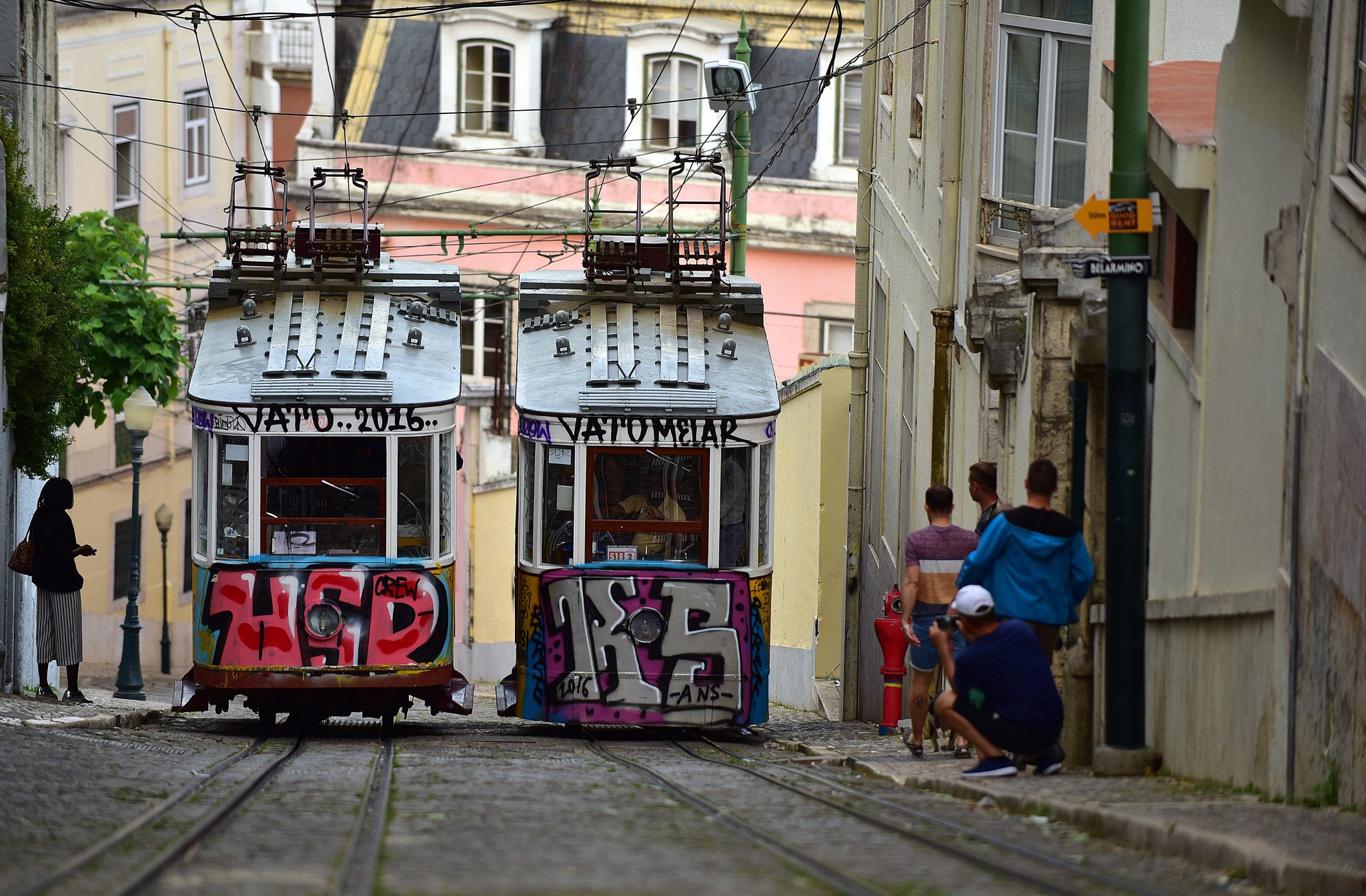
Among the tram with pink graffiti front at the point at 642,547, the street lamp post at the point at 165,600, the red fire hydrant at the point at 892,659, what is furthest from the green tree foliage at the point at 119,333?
the red fire hydrant at the point at 892,659

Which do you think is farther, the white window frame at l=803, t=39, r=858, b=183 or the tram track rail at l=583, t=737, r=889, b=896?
the white window frame at l=803, t=39, r=858, b=183

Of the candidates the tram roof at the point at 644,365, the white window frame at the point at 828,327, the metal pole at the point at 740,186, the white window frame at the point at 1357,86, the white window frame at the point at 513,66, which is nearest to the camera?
the white window frame at the point at 1357,86

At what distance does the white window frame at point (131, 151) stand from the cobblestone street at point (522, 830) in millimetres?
26177

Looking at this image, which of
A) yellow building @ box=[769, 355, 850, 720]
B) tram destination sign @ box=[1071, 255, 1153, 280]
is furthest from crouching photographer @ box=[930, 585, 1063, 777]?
yellow building @ box=[769, 355, 850, 720]

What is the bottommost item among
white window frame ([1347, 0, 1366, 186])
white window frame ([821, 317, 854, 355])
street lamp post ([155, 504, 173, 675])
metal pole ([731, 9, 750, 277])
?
street lamp post ([155, 504, 173, 675])

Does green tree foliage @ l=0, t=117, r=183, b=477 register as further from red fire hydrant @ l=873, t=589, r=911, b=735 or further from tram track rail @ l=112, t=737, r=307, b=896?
red fire hydrant @ l=873, t=589, r=911, b=735

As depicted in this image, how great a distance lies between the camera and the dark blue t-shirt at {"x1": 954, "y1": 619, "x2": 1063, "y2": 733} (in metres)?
9.33

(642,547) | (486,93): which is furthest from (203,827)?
(486,93)

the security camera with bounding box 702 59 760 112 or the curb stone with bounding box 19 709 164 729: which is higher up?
the security camera with bounding box 702 59 760 112

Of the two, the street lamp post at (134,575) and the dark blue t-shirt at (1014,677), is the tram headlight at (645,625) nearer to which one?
the dark blue t-shirt at (1014,677)

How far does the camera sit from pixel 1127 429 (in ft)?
31.0

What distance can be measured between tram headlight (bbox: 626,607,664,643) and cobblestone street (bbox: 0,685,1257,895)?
67.5 inches

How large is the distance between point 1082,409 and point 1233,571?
2.27 m

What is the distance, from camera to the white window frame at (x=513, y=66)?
3394 cm
